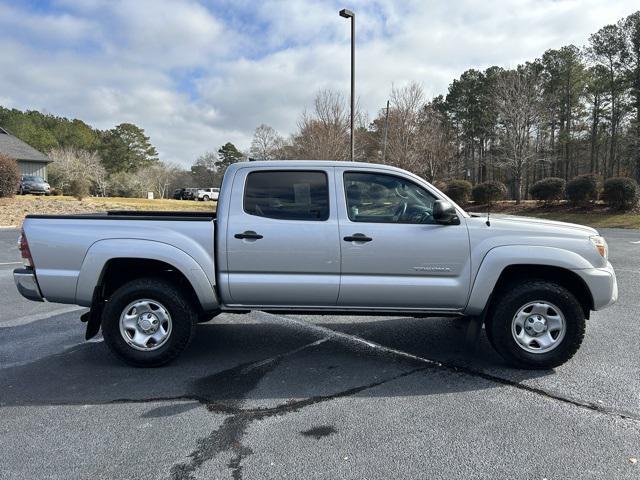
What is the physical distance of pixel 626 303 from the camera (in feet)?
22.3

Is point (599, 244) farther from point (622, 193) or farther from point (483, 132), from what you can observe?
point (483, 132)

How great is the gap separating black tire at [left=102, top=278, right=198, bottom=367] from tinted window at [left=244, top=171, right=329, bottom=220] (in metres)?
1.11

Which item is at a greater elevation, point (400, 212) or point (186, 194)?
point (186, 194)

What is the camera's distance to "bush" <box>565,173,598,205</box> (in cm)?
2453

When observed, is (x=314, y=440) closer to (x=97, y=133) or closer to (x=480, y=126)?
(x=480, y=126)

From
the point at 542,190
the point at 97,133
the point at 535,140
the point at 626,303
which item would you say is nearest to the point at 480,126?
the point at 535,140

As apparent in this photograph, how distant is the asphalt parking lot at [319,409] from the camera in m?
2.86

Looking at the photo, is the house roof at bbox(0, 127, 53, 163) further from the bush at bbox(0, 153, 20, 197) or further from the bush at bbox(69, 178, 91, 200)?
the bush at bbox(0, 153, 20, 197)

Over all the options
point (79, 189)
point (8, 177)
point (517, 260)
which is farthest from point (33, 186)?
point (517, 260)

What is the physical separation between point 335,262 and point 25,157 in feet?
162

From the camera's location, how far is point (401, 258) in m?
4.23

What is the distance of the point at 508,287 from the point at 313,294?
1862mm

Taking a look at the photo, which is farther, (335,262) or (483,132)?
(483,132)

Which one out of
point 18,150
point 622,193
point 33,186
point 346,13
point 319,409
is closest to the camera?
point 319,409
